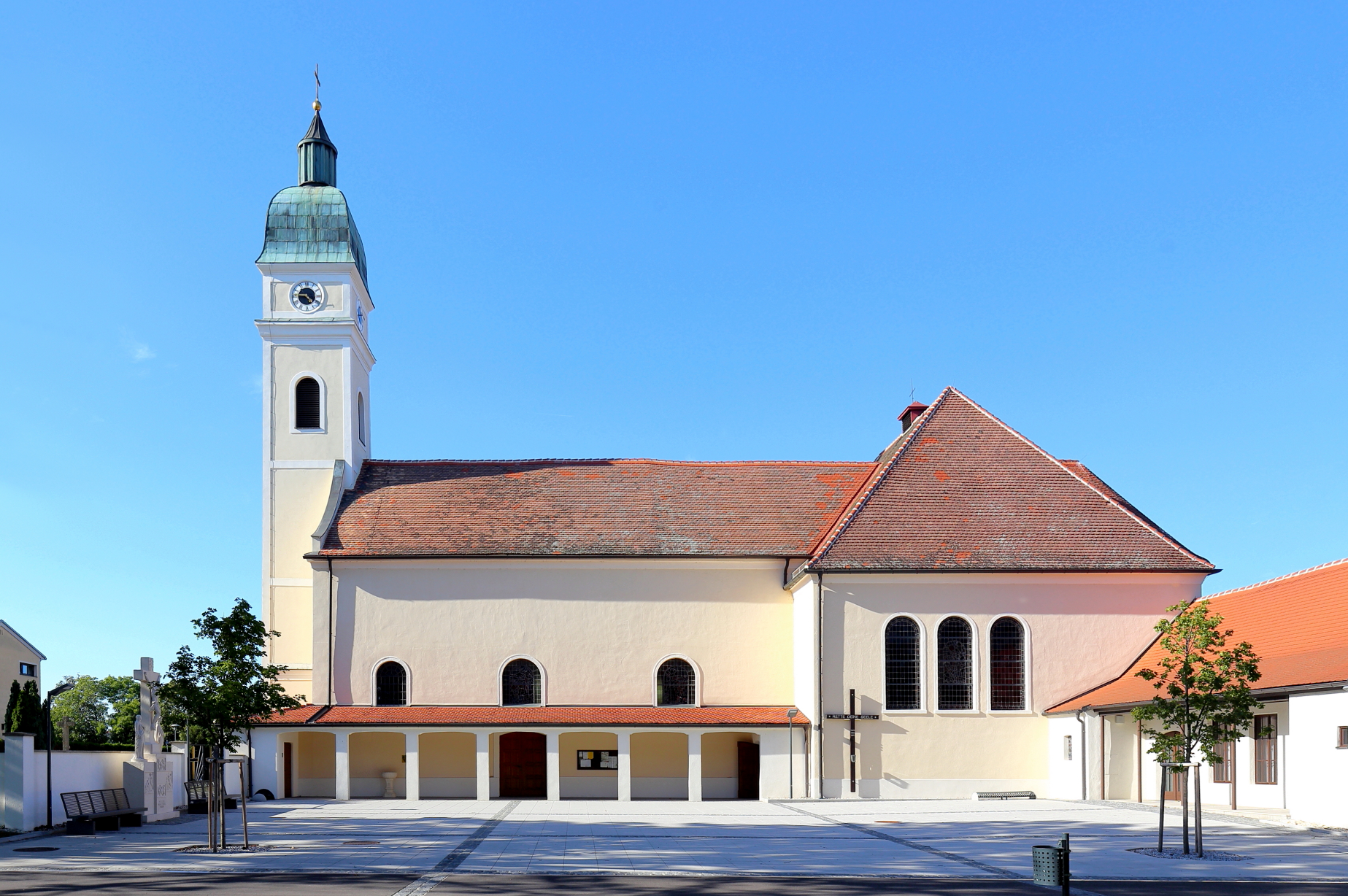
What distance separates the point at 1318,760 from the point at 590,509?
2441 centimetres

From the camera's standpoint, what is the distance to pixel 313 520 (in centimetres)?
4406

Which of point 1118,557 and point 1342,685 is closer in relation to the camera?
point 1342,685

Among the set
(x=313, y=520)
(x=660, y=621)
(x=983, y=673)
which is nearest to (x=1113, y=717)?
(x=983, y=673)

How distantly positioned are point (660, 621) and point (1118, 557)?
14400 mm

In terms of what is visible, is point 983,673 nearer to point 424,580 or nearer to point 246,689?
point 424,580

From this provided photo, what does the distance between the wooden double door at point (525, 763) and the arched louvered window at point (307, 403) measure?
13.5 m

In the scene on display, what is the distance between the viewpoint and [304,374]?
4519 cm

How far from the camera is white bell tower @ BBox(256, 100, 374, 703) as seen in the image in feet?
143

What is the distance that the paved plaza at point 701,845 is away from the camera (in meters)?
19.6

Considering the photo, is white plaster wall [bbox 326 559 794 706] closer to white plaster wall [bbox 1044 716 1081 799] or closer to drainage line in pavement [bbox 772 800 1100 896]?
white plaster wall [bbox 1044 716 1081 799]

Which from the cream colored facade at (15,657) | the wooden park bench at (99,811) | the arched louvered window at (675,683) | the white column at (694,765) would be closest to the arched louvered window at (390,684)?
the arched louvered window at (675,683)

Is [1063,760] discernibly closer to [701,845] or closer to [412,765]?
[701,845]

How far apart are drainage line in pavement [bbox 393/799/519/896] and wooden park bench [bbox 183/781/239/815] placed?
8950 mm

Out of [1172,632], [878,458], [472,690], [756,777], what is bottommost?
[756,777]
